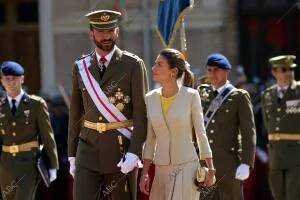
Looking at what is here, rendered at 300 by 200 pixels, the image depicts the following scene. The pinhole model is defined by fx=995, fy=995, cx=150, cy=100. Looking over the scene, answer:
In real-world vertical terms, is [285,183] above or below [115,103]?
below

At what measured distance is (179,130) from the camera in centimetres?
710

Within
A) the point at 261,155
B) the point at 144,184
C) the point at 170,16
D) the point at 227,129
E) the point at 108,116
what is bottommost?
the point at 261,155

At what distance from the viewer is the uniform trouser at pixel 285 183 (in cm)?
1004

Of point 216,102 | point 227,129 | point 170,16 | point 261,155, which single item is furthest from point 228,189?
point 261,155

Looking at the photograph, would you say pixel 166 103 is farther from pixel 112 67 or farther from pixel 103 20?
pixel 103 20

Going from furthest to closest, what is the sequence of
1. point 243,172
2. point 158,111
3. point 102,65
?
1. point 243,172
2. point 102,65
3. point 158,111

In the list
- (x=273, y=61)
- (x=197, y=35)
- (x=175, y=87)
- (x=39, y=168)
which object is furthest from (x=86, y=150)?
(x=197, y=35)

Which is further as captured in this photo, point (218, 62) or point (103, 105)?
point (218, 62)

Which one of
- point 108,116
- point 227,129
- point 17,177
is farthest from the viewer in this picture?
point 17,177

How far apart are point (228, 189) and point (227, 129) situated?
0.54 m

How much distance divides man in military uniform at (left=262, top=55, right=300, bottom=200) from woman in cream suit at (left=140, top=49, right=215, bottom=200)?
10.4 ft

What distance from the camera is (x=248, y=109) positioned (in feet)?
29.2

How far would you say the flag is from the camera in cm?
876

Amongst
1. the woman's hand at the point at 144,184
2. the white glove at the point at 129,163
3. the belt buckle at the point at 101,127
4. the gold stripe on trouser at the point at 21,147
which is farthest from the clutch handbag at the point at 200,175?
the gold stripe on trouser at the point at 21,147
